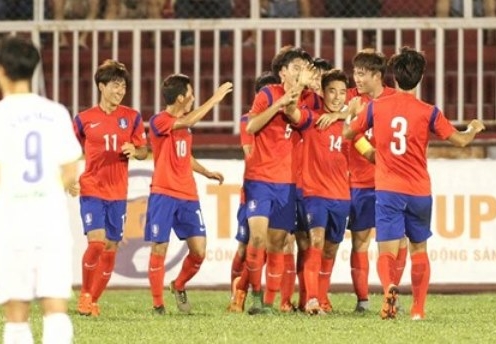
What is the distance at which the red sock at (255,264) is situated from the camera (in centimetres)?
1369

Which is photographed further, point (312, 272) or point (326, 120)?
point (312, 272)

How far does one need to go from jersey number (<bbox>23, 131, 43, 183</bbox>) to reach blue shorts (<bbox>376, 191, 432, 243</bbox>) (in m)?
4.53

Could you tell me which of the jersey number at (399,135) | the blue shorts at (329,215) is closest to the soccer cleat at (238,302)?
the blue shorts at (329,215)

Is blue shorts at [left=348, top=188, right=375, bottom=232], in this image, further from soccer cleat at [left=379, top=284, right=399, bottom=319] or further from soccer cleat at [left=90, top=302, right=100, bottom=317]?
soccer cleat at [left=90, top=302, right=100, bottom=317]

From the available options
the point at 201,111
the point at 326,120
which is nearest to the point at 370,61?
the point at 326,120

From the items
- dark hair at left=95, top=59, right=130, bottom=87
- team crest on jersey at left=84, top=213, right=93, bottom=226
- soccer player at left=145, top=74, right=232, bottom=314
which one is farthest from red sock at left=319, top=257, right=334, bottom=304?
dark hair at left=95, top=59, right=130, bottom=87

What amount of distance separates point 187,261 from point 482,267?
4.20 m

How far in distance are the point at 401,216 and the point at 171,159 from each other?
7.47ft

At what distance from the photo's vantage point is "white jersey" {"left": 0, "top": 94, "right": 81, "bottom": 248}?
8.50 meters

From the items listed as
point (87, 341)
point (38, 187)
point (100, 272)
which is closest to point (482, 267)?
point (100, 272)

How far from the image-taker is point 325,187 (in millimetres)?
13867

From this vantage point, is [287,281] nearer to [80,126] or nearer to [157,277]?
[157,277]

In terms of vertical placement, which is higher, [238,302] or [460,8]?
[460,8]

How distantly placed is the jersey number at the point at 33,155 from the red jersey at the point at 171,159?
210 inches
